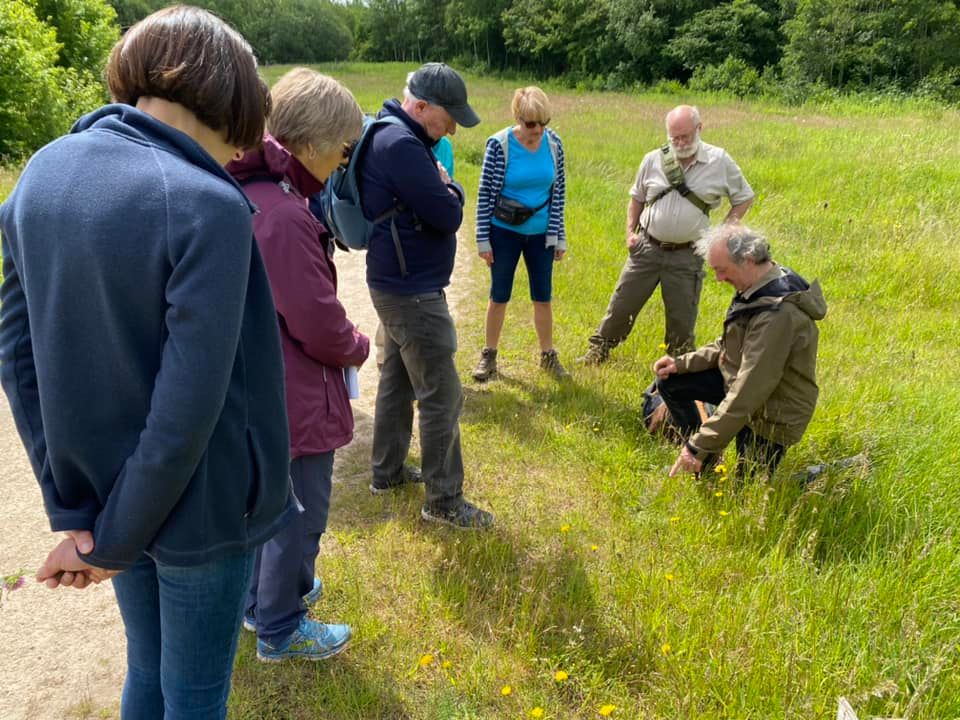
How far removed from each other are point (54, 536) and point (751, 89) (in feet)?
115

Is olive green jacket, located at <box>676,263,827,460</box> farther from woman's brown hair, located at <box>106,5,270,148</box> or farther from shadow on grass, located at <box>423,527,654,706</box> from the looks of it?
woman's brown hair, located at <box>106,5,270,148</box>

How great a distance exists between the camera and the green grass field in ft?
7.47

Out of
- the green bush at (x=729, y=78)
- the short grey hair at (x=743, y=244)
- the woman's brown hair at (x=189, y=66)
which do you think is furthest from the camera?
the green bush at (x=729, y=78)

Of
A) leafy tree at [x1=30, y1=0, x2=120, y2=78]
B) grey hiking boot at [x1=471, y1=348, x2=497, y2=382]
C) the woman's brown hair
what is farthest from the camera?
leafy tree at [x1=30, y1=0, x2=120, y2=78]

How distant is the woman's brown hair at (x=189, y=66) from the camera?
4.10ft

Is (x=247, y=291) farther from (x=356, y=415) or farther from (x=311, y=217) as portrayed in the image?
(x=356, y=415)

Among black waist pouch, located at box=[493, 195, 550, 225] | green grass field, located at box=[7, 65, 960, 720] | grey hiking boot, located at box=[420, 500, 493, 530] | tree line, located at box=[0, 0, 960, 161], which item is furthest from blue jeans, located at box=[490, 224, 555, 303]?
tree line, located at box=[0, 0, 960, 161]

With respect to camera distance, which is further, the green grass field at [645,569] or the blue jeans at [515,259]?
the blue jeans at [515,259]

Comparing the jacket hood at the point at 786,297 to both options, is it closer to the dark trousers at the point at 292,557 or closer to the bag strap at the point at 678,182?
the bag strap at the point at 678,182

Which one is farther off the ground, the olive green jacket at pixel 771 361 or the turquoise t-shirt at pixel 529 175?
the turquoise t-shirt at pixel 529 175

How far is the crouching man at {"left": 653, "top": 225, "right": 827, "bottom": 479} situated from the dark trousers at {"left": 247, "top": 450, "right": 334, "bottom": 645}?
6.28 feet

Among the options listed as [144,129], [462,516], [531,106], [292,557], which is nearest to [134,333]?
[144,129]

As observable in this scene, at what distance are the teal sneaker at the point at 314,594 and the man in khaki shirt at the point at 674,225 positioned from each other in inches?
117

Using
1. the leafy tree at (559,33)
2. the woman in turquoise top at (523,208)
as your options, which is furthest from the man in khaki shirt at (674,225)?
the leafy tree at (559,33)
